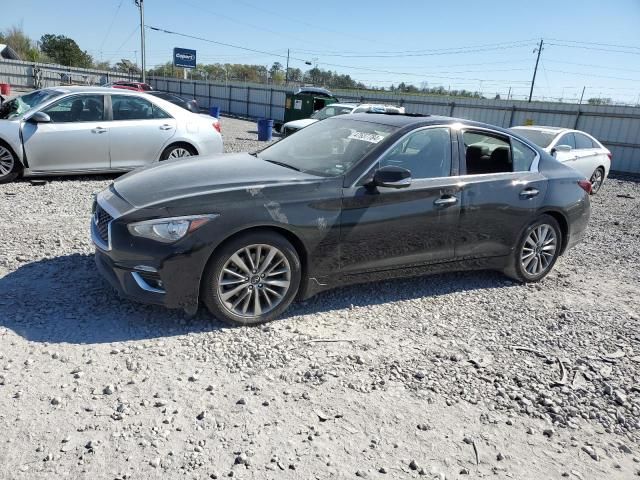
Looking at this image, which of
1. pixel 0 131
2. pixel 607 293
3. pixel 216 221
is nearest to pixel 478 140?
pixel 607 293

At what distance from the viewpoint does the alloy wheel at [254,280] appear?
3.82 m

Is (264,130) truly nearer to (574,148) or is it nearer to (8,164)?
(574,148)

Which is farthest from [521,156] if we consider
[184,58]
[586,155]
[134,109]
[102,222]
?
[184,58]

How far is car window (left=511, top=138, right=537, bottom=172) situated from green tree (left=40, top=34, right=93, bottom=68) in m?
82.6

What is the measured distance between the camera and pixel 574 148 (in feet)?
37.4

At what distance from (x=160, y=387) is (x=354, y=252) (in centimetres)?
184

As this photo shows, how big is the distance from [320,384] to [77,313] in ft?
6.50

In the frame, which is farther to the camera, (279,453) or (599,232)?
(599,232)

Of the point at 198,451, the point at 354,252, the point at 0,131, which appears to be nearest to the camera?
the point at 198,451

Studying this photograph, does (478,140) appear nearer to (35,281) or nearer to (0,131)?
(35,281)

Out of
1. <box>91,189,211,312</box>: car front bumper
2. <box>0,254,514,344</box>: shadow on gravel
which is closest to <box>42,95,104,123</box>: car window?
<box>0,254,514,344</box>: shadow on gravel

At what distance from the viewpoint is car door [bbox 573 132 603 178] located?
11.6 m

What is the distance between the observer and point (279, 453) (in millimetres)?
2668

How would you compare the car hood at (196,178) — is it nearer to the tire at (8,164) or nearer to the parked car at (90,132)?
the parked car at (90,132)
